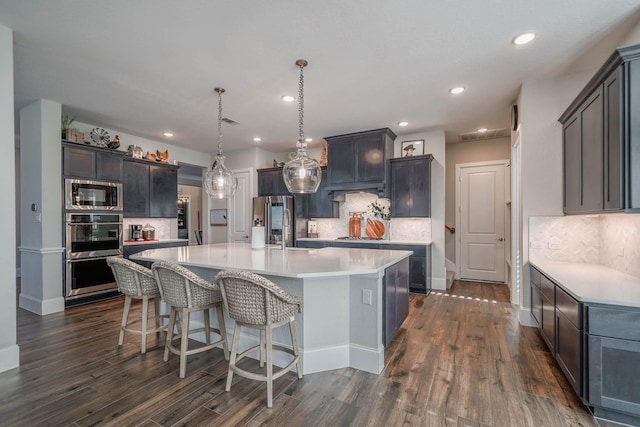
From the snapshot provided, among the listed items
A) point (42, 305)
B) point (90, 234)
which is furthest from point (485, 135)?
point (42, 305)

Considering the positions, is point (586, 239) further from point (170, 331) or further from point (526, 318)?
point (170, 331)

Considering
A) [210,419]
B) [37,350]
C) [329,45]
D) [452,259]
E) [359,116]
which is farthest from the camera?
[452,259]

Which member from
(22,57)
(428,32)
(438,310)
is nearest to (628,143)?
(428,32)

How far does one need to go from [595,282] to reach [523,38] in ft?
6.74

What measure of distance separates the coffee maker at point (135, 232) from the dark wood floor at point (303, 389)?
7.64 ft

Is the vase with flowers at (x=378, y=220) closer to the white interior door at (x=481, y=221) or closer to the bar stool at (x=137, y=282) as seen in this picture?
the white interior door at (x=481, y=221)

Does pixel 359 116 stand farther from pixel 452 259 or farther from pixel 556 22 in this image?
pixel 452 259

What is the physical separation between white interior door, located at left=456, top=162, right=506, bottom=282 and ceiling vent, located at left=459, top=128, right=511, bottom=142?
504mm

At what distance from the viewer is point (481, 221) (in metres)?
5.84

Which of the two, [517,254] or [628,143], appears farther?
[517,254]

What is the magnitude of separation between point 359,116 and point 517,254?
2872mm

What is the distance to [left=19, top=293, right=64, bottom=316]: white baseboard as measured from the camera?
3.97 metres

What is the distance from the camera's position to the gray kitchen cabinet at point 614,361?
177 cm

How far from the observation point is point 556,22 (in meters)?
2.35
